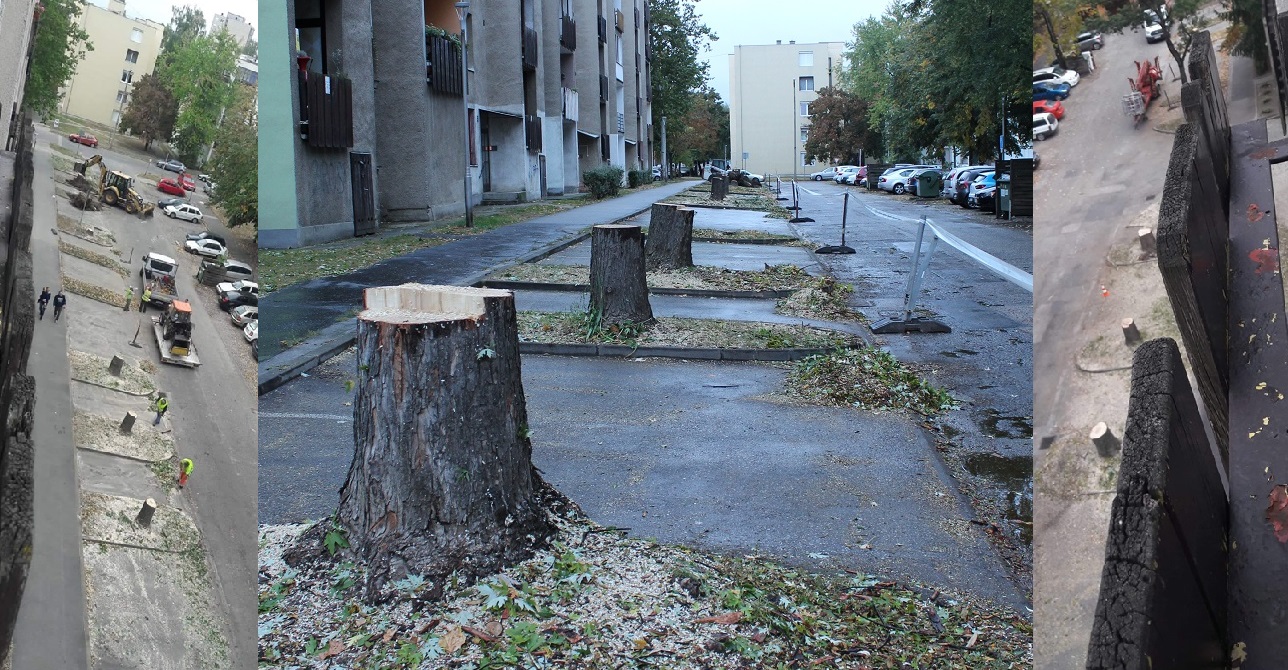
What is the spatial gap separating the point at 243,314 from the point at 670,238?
1246 centimetres

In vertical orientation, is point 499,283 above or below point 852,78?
below

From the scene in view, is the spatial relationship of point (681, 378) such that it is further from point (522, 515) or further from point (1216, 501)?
point (1216, 501)

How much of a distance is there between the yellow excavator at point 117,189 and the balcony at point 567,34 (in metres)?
41.2

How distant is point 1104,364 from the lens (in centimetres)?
104

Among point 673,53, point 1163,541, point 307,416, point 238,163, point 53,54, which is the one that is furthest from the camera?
point 673,53

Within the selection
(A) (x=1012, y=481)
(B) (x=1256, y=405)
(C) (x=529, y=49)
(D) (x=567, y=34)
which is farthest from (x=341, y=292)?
(D) (x=567, y=34)

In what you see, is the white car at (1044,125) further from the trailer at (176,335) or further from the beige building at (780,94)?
the beige building at (780,94)

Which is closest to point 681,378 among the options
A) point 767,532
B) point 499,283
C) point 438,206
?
point 767,532

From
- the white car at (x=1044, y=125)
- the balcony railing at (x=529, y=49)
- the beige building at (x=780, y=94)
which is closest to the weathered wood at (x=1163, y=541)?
the white car at (x=1044, y=125)

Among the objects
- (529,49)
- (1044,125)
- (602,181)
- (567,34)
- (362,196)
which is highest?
(567,34)

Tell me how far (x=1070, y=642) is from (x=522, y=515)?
2.41 meters

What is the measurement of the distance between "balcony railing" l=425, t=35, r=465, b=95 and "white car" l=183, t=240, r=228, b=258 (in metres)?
16.6

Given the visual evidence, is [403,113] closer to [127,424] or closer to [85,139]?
[85,139]

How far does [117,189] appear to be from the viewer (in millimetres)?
1460
